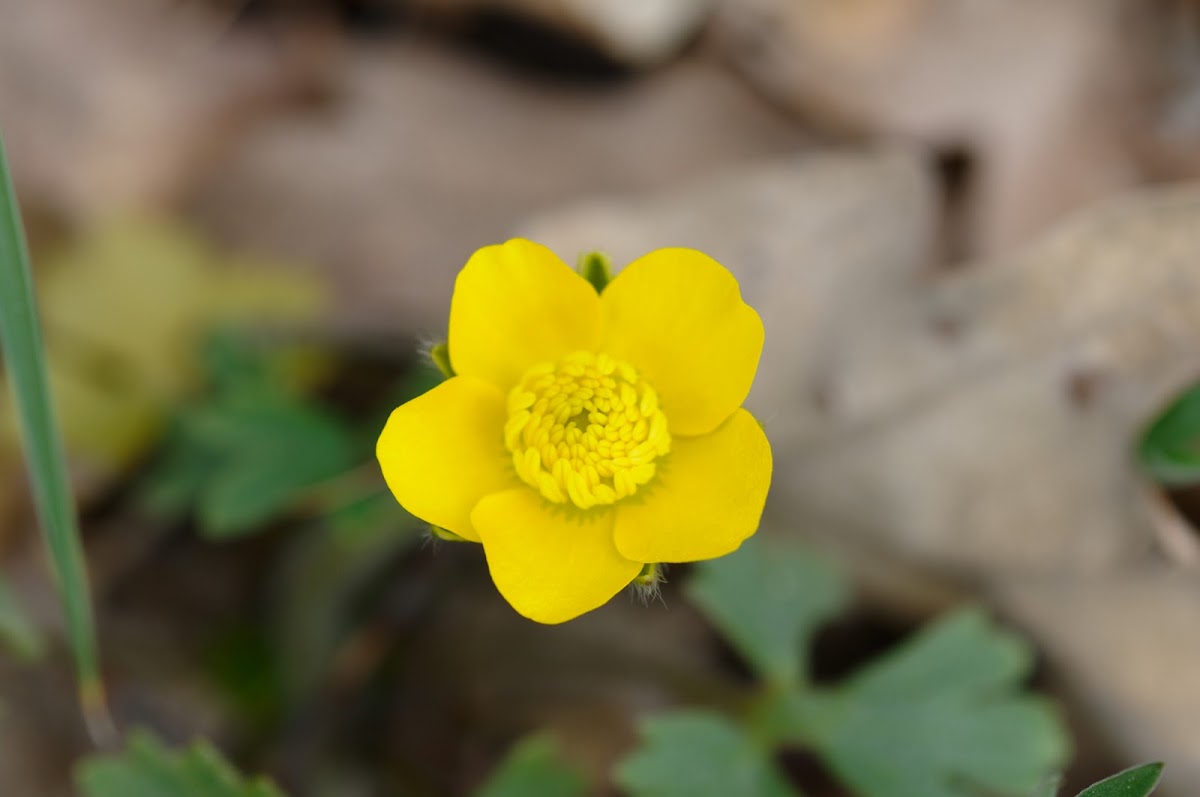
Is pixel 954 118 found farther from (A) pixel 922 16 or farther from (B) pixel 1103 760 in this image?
(B) pixel 1103 760

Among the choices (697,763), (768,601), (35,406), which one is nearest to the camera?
(35,406)

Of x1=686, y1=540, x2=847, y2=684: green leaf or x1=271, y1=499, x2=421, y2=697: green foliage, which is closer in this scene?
x1=686, y1=540, x2=847, y2=684: green leaf

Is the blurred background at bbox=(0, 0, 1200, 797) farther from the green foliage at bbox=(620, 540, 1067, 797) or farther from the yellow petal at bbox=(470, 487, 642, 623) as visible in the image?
the yellow petal at bbox=(470, 487, 642, 623)

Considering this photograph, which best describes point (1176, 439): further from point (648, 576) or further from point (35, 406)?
point (35, 406)

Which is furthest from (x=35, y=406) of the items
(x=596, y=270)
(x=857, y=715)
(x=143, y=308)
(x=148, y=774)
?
(x=857, y=715)

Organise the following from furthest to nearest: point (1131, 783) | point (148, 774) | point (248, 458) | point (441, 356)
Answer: point (248, 458) → point (148, 774) → point (441, 356) → point (1131, 783)

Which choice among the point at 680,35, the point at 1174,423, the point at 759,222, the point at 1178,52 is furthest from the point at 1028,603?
the point at 680,35

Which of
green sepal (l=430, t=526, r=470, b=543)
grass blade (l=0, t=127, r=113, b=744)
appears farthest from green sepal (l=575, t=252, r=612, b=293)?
grass blade (l=0, t=127, r=113, b=744)
